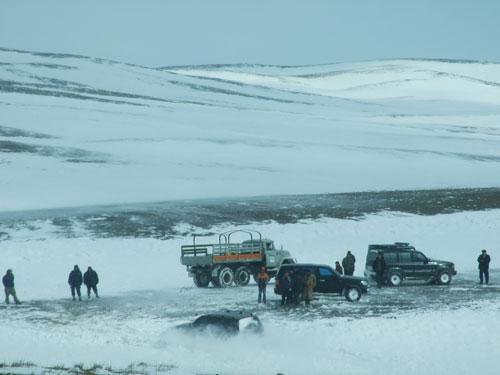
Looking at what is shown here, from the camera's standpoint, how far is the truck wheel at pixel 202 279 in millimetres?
36000

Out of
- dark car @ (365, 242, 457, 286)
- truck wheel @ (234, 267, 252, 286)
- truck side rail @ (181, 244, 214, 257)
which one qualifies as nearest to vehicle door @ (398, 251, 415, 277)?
dark car @ (365, 242, 457, 286)

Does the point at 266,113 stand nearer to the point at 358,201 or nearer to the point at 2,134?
the point at 2,134

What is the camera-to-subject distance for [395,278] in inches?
1403

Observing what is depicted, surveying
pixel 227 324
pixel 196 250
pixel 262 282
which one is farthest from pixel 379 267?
pixel 227 324

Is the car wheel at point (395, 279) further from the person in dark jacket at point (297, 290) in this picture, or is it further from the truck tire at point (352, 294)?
the person in dark jacket at point (297, 290)

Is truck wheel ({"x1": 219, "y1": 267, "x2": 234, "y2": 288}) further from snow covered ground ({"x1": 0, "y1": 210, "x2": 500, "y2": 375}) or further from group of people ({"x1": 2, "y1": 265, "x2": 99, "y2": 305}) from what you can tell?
group of people ({"x1": 2, "y1": 265, "x2": 99, "y2": 305})

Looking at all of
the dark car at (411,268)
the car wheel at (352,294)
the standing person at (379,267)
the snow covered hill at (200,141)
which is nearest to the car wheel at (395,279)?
the dark car at (411,268)

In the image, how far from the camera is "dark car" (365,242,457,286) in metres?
35.5

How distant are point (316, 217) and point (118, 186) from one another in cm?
1539

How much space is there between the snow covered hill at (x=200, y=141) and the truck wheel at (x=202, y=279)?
19011mm

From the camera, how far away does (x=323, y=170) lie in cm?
7075

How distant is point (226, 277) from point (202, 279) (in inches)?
36.1

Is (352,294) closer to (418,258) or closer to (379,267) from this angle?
(379,267)

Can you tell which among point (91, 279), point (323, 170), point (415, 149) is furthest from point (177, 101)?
point (91, 279)
